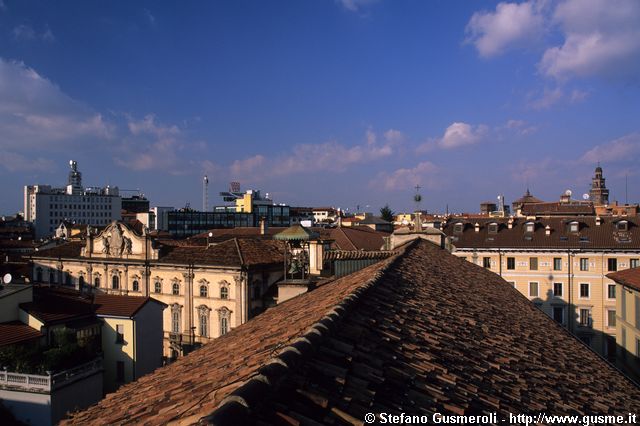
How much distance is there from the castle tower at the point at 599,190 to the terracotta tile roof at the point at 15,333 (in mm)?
107015

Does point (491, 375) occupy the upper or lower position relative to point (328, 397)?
lower

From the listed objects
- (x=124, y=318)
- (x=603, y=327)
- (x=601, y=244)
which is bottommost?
(x=603, y=327)

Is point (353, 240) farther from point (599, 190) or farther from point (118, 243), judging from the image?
point (599, 190)

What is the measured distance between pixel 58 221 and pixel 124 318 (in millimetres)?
104199

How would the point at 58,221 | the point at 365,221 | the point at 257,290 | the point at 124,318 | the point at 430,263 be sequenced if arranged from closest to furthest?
the point at 430,263, the point at 124,318, the point at 257,290, the point at 365,221, the point at 58,221

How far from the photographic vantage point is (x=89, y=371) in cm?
2330

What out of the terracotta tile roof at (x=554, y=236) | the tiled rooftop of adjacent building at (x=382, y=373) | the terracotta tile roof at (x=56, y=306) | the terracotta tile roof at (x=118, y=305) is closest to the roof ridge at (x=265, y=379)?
the tiled rooftop of adjacent building at (x=382, y=373)

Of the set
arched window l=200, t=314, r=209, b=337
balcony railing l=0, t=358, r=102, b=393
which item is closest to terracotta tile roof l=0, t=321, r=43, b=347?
balcony railing l=0, t=358, r=102, b=393

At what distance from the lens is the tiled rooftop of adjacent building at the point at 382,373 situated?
3680 mm

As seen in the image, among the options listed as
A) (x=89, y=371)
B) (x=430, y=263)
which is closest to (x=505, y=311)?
(x=430, y=263)

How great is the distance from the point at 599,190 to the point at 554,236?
239 ft

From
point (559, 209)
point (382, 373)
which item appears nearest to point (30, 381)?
point (382, 373)

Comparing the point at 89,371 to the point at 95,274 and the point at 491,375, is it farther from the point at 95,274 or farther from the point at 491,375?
the point at 491,375

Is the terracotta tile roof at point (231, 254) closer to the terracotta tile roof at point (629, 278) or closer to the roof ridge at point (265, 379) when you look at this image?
the terracotta tile roof at point (629, 278)
